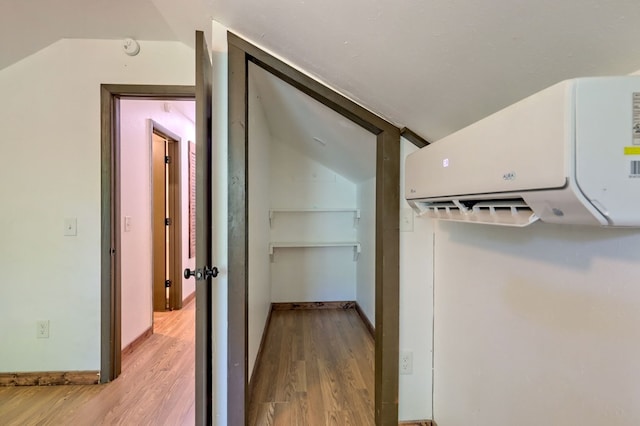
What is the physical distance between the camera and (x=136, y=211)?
2.48m

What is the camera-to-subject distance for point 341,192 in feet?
11.1

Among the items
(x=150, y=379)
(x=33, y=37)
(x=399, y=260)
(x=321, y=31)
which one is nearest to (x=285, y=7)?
(x=321, y=31)

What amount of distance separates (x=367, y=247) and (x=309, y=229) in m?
0.82

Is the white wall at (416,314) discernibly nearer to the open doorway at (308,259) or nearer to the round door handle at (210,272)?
the open doorway at (308,259)

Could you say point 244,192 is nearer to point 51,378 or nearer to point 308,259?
point 51,378

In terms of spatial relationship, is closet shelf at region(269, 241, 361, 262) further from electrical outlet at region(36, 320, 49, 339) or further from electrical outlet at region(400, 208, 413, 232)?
electrical outlet at region(36, 320, 49, 339)

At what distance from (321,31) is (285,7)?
148 mm

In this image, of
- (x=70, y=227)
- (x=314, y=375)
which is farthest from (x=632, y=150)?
(x=70, y=227)

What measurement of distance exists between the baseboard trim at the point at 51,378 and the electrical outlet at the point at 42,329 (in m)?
0.25

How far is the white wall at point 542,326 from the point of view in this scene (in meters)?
0.65

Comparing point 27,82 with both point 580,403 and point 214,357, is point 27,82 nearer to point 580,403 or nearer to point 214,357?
point 214,357

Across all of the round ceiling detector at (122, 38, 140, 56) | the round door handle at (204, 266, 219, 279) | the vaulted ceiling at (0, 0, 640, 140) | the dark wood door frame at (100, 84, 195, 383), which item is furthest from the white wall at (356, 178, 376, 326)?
the round ceiling detector at (122, 38, 140, 56)

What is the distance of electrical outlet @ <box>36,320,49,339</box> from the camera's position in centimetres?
195

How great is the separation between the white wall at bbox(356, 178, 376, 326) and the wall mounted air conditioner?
185cm
